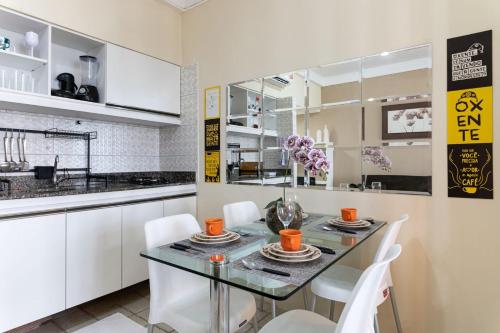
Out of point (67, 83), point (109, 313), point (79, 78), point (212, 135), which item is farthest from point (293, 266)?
point (79, 78)

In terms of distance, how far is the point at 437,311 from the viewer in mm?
1684

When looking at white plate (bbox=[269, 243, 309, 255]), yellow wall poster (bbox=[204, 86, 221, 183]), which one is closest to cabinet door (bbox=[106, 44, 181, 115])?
yellow wall poster (bbox=[204, 86, 221, 183])

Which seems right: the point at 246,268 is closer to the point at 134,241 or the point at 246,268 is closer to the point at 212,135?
the point at 134,241

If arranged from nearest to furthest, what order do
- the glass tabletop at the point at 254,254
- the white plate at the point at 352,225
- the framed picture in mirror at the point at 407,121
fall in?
1. the glass tabletop at the point at 254,254
2. the white plate at the point at 352,225
3. the framed picture in mirror at the point at 407,121

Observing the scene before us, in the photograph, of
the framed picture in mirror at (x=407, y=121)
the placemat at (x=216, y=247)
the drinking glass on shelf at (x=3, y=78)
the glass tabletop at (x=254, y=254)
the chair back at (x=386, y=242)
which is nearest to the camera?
the glass tabletop at (x=254, y=254)

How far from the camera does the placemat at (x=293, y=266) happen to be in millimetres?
942

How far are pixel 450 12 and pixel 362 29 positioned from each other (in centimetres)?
49

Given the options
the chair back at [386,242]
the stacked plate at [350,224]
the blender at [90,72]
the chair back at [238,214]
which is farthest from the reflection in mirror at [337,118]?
the blender at [90,72]

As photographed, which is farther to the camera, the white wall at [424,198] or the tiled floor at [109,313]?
the tiled floor at [109,313]

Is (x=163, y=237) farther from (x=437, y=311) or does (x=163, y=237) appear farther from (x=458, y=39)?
(x=458, y=39)

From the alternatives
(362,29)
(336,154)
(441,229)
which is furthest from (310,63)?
(441,229)

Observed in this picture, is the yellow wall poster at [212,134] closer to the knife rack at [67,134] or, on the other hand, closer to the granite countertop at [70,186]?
the granite countertop at [70,186]

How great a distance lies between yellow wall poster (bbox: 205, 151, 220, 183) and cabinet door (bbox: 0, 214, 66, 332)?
1254 mm

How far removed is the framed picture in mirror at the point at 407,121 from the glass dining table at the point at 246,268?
0.69 metres
